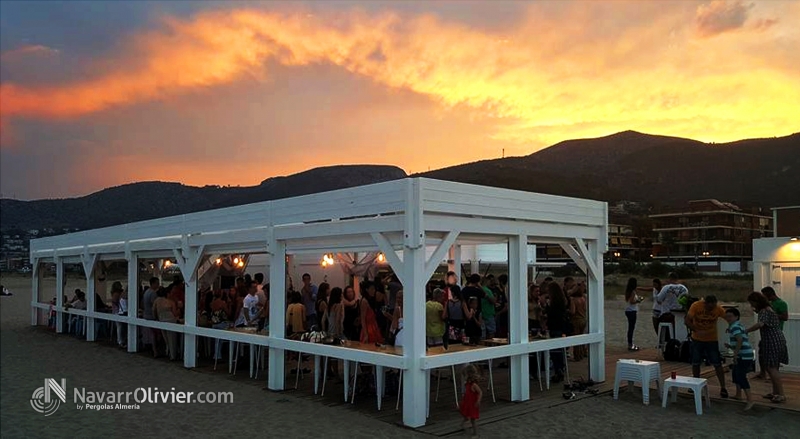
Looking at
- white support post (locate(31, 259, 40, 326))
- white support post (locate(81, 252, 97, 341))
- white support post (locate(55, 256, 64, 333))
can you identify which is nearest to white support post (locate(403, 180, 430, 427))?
white support post (locate(81, 252, 97, 341))

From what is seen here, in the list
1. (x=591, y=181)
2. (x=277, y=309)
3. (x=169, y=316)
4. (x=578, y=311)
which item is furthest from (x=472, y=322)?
(x=591, y=181)

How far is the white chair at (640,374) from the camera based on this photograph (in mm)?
8227

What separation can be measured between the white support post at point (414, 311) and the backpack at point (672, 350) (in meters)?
6.12

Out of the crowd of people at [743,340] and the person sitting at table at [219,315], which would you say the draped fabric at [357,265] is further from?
the crowd of people at [743,340]

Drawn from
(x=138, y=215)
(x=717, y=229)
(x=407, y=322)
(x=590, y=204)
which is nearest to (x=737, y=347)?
(x=590, y=204)

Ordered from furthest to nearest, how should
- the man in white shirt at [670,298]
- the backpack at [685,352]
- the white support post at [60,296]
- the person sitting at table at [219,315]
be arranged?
the white support post at [60,296] < the man in white shirt at [670,298] < the person sitting at table at [219,315] < the backpack at [685,352]

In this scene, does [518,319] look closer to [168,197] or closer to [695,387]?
[695,387]

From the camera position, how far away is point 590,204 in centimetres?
959

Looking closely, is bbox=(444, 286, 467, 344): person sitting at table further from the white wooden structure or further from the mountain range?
the mountain range

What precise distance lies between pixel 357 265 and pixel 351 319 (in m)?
6.27

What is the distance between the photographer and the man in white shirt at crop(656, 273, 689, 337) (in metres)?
11.5

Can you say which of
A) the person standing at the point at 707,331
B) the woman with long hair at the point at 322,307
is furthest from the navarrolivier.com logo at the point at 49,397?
the person standing at the point at 707,331

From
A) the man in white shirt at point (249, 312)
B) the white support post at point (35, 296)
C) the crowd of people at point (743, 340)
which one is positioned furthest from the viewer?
the white support post at point (35, 296)

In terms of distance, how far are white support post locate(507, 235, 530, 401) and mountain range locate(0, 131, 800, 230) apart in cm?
6884
